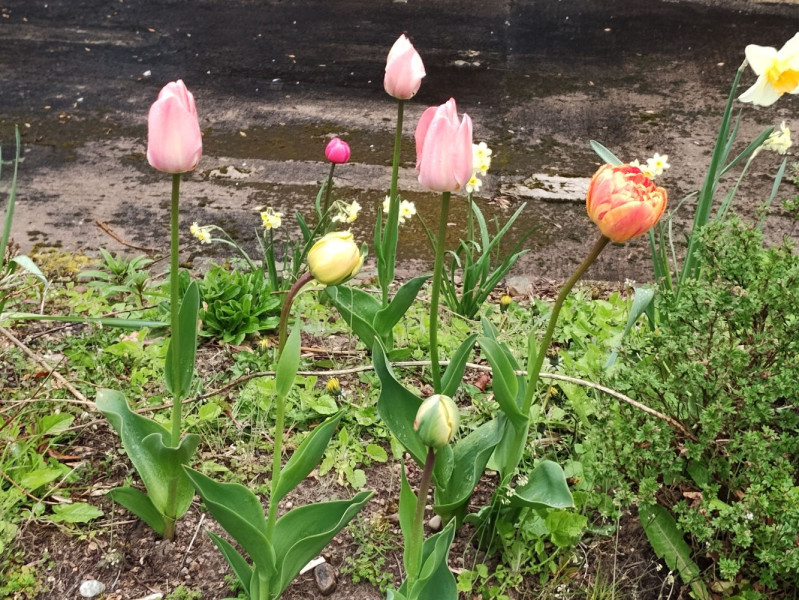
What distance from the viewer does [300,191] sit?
3.44 metres

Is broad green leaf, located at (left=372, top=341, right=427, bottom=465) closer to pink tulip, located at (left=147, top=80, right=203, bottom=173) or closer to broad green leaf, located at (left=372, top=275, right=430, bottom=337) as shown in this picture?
broad green leaf, located at (left=372, top=275, right=430, bottom=337)

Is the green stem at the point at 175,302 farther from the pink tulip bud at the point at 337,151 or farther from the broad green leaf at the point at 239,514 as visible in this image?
the pink tulip bud at the point at 337,151

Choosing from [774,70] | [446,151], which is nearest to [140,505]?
[446,151]

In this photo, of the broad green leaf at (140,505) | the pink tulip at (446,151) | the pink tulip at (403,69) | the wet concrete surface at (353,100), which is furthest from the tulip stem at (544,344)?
the wet concrete surface at (353,100)

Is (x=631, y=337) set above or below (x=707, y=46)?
below

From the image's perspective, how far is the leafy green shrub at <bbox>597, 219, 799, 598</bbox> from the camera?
1408mm

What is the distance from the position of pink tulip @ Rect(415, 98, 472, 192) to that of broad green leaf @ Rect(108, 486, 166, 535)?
889mm

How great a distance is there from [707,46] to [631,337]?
13.5 ft

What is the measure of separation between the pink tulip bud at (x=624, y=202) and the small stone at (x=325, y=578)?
0.93 metres

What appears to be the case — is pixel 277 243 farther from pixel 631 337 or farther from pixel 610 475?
pixel 610 475

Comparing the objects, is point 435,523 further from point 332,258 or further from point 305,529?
point 332,258

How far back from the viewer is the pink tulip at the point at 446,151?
1268 mm

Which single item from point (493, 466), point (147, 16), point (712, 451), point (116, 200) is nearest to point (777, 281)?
point (712, 451)

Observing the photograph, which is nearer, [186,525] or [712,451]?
[712,451]
